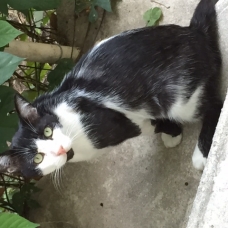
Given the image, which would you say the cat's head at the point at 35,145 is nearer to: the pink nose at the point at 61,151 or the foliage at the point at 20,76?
the pink nose at the point at 61,151

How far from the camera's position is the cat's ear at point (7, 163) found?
1.11 m

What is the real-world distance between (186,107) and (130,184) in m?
0.45

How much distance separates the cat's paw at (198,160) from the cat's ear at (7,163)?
0.58 meters

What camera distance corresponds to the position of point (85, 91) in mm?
1167

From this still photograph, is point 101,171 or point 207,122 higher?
point 207,122

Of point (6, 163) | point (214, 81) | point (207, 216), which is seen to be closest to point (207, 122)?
point (214, 81)

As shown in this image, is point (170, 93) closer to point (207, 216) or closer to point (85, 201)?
point (207, 216)

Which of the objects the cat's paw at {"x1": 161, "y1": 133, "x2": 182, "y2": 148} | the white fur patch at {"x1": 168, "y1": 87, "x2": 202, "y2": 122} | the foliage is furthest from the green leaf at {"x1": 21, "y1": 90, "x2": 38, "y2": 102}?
the white fur patch at {"x1": 168, "y1": 87, "x2": 202, "y2": 122}

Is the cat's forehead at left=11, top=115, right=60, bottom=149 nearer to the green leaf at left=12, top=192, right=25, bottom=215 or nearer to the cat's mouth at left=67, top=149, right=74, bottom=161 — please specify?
the cat's mouth at left=67, top=149, right=74, bottom=161

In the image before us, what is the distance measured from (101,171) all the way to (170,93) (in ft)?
1.88

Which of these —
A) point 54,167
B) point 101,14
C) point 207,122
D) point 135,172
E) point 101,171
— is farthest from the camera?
point 101,14

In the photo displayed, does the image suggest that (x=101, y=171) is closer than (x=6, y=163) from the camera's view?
No

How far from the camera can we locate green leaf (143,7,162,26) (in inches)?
59.1

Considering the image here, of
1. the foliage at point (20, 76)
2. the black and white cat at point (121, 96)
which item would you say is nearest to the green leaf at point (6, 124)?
the foliage at point (20, 76)
